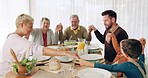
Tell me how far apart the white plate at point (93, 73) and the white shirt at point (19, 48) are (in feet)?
1.47

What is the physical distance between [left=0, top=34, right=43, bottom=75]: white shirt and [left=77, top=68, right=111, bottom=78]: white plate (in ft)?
1.47

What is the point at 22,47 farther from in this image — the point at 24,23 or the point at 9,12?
the point at 9,12

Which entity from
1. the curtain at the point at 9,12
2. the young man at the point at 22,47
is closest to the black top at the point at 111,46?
the young man at the point at 22,47

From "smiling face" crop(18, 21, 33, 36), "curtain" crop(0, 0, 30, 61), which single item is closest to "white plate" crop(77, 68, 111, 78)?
"smiling face" crop(18, 21, 33, 36)

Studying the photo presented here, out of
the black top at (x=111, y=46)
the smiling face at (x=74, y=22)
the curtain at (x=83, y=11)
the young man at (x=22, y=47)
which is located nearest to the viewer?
the young man at (x=22, y=47)

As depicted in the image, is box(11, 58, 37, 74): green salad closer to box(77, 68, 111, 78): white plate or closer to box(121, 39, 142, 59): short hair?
box(77, 68, 111, 78): white plate

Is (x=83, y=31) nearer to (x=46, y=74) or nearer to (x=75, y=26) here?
(x=75, y=26)

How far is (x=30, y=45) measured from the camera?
182cm

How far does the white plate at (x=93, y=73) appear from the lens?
5.16 feet

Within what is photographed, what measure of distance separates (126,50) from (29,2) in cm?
345

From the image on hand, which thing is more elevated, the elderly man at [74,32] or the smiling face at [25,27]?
the smiling face at [25,27]

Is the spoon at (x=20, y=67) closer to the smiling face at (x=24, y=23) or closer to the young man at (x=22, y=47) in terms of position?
the young man at (x=22, y=47)

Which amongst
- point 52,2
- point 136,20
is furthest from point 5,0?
point 136,20

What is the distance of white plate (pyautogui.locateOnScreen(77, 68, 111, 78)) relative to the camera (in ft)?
5.16
